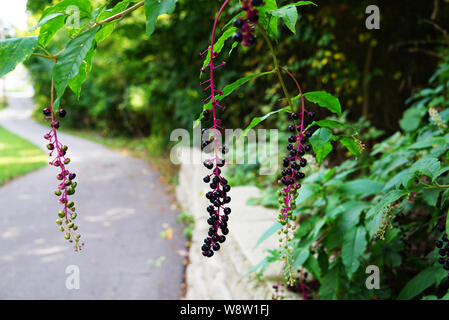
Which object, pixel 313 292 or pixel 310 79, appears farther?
pixel 310 79

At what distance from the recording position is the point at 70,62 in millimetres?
917

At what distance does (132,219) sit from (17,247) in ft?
6.03

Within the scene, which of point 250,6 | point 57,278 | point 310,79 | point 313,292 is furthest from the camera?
point 310,79

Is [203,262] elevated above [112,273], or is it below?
above

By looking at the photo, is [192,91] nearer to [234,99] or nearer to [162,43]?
[234,99]

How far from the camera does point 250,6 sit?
2.43ft

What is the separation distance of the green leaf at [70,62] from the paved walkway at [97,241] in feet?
11.5

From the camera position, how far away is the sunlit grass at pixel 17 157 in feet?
31.8

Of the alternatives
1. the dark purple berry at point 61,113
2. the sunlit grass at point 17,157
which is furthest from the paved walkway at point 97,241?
the dark purple berry at point 61,113

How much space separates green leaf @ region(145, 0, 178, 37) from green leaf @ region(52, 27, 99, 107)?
186mm

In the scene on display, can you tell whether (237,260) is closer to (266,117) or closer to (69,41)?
(266,117)
